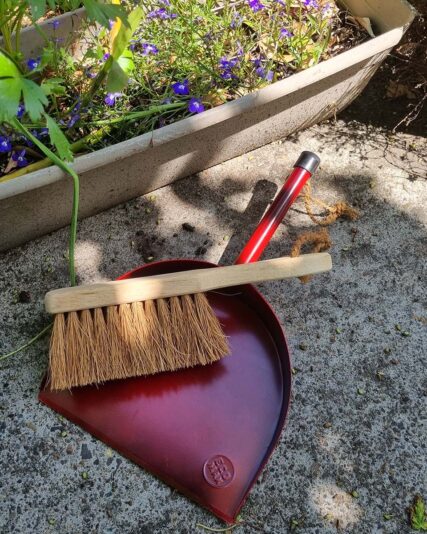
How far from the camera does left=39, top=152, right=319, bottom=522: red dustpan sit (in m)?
1.21

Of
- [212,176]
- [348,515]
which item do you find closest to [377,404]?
[348,515]

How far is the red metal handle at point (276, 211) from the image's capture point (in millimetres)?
1322

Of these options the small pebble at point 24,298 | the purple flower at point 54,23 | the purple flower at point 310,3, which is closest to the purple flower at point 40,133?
the purple flower at point 54,23

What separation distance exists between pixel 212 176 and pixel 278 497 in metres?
0.84

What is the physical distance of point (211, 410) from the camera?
49.9 inches

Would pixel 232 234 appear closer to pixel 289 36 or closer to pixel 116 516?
pixel 289 36

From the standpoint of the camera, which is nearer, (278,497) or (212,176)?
(278,497)

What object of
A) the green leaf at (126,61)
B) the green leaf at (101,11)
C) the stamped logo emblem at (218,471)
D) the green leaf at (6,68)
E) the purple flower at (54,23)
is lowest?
the stamped logo emblem at (218,471)

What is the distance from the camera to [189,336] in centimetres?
125

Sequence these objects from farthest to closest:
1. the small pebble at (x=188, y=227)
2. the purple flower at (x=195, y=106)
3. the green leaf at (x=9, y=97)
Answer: the small pebble at (x=188, y=227) < the purple flower at (x=195, y=106) < the green leaf at (x=9, y=97)

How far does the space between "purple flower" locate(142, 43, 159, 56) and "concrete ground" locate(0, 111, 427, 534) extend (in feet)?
1.11

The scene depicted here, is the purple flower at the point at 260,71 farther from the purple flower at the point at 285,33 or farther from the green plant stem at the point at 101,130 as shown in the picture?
the green plant stem at the point at 101,130

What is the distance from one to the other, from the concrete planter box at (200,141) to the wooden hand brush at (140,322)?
10.7 inches

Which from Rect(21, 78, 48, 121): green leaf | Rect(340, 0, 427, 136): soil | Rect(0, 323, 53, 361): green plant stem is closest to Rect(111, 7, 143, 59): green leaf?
Rect(21, 78, 48, 121): green leaf
